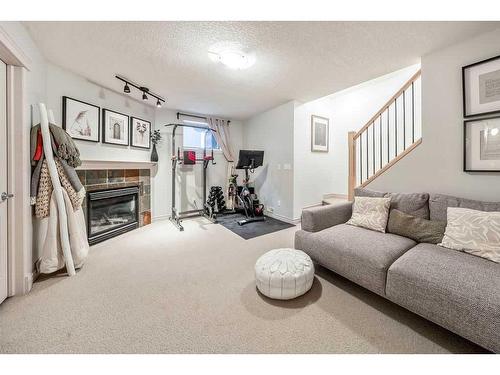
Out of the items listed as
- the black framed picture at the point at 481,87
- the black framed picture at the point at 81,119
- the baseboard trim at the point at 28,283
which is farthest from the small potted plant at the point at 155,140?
the black framed picture at the point at 481,87

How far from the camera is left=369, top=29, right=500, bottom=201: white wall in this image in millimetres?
1805

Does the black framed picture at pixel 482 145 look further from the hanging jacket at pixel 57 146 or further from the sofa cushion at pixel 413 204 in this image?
the hanging jacket at pixel 57 146

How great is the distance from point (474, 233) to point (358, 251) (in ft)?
2.68

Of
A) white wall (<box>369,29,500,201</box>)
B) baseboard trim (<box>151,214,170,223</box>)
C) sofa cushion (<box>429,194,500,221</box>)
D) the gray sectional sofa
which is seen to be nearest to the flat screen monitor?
baseboard trim (<box>151,214,170,223</box>)

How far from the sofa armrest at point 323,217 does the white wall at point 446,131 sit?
80 cm

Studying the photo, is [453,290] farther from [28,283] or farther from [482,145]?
[28,283]

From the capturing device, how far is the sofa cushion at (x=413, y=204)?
194 cm

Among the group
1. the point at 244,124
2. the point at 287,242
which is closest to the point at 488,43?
the point at 287,242

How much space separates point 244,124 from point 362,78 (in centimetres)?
294

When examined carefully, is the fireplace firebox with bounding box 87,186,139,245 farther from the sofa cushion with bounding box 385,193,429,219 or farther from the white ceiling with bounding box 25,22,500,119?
the sofa cushion with bounding box 385,193,429,219

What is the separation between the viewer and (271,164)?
14.1 feet

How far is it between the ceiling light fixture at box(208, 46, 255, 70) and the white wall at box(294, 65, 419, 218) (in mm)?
1766

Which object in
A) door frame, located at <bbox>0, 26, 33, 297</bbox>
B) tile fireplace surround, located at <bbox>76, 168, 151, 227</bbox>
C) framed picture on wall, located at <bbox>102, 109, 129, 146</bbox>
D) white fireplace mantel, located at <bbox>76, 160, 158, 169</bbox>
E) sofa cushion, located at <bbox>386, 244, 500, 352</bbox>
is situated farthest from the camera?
framed picture on wall, located at <bbox>102, 109, 129, 146</bbox>

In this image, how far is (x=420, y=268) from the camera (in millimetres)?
1309
